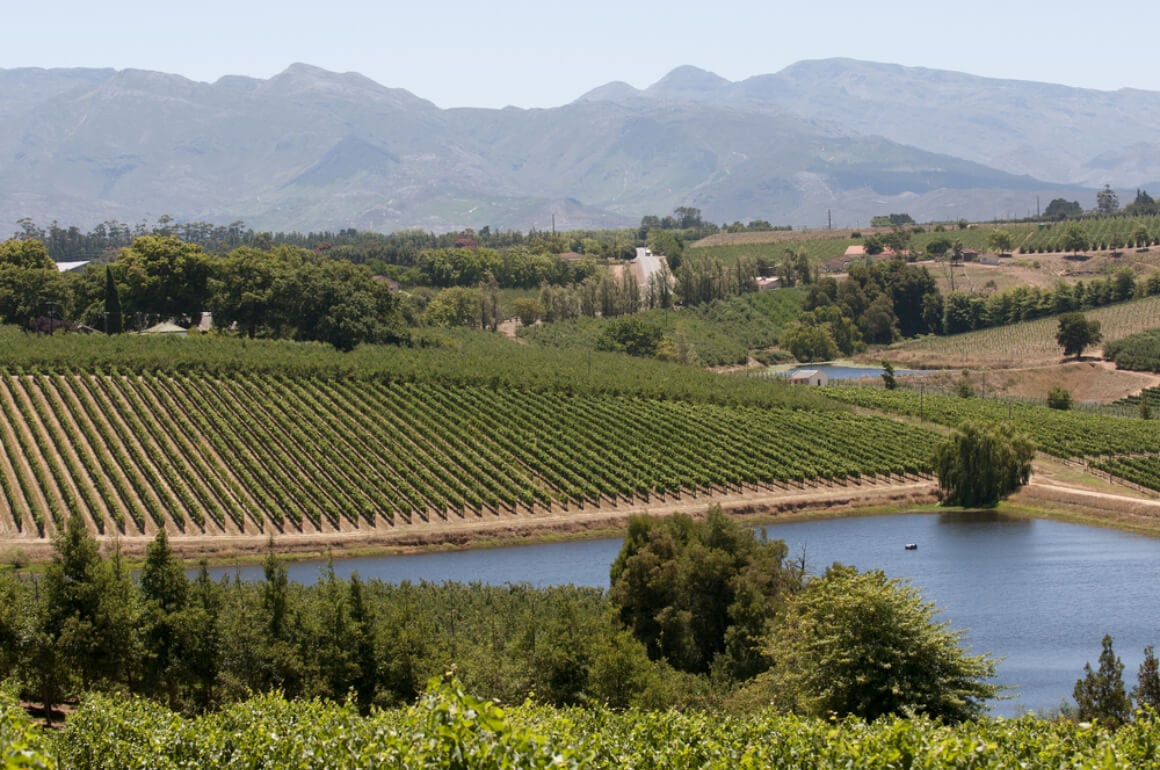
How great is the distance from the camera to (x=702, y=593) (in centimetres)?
4812

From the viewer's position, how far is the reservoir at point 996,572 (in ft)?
169

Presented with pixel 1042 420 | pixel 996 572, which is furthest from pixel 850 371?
pixel 996 572

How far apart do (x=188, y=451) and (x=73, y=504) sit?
10235mm

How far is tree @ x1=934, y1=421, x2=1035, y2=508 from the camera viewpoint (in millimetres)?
80438

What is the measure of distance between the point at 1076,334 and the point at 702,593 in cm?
9793

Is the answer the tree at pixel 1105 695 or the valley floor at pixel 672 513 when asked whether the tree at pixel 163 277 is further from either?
the tree at pixel 1105 695

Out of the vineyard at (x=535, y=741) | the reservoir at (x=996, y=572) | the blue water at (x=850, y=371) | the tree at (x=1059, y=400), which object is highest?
the vineyard at (x=535, y=741)

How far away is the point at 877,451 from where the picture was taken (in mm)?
87125

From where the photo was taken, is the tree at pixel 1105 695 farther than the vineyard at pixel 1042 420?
No

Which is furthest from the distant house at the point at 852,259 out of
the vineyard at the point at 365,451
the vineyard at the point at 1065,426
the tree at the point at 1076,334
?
the vineyard at the point at 365,451

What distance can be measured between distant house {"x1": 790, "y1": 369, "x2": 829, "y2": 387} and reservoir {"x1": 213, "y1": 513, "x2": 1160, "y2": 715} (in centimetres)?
4082

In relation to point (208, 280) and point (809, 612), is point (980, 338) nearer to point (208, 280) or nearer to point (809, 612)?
point (208, 280)

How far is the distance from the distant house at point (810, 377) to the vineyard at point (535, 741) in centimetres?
9119

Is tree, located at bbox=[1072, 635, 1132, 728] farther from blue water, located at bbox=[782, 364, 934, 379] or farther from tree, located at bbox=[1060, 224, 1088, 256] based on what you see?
tree, located at bbox=[1060, 224, 1088, 256]
